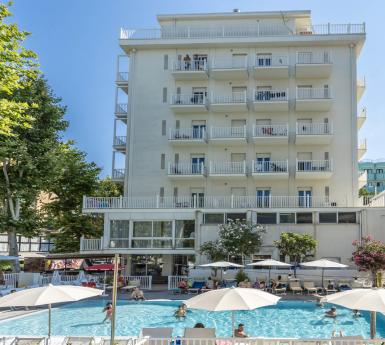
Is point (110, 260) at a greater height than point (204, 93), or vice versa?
point (204, 93)

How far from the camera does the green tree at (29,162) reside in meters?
29.4

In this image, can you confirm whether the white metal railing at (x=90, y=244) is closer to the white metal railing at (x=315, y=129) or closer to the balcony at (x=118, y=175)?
the balcony at (x=118, y=175)

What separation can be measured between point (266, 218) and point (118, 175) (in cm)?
1278

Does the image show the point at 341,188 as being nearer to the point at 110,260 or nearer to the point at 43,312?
the point at 110,260

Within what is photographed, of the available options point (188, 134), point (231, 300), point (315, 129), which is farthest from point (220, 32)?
point (231, 300)

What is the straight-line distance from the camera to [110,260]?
37.8 m

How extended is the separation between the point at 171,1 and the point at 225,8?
16.0 ft

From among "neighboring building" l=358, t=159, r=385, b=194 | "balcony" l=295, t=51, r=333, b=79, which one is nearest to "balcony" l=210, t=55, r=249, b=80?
"balcony" l=295, t=51, r=333, b=79

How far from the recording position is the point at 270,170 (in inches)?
1339

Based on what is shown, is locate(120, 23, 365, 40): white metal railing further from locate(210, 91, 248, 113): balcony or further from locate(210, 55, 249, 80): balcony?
locate(210, 91, 248, 113): balcony

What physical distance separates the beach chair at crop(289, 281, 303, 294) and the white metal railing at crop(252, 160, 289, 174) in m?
10.5

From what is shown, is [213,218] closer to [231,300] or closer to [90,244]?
[90,244]

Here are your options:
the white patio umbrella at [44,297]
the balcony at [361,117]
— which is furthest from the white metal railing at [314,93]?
the white patio umbrella at [44,297]

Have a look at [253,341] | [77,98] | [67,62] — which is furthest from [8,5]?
[77,98]
